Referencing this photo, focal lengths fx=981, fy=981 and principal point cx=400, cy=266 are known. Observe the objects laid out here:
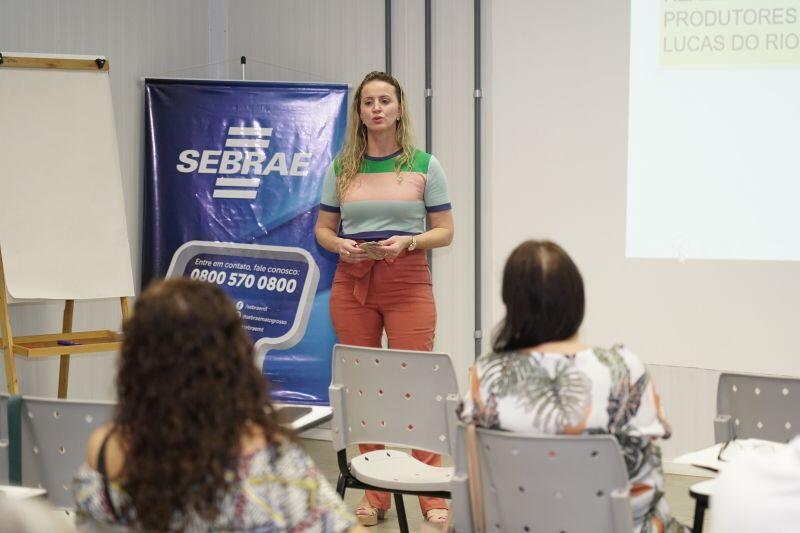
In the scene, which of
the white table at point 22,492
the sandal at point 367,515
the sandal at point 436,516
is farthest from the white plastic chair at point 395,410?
the white table at point 22,492

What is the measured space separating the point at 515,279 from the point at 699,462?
62cm

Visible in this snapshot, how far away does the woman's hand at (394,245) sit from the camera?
342cm

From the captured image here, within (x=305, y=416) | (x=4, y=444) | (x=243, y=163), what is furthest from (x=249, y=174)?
(x=4, y=444)

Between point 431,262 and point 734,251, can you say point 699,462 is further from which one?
point 431,262

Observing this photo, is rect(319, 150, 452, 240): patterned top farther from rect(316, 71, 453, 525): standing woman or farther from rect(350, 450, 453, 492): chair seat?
rect(350, 450, 453, 492): chair seat

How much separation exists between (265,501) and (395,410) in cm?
131

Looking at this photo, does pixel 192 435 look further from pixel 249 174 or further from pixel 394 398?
pixel 249 174

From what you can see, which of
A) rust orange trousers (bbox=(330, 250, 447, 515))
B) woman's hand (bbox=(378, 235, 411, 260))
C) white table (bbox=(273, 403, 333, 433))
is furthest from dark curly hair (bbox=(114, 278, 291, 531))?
rust orange trousers (bbox=(330, 250, 447, 515))

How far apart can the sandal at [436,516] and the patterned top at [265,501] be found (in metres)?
2.02

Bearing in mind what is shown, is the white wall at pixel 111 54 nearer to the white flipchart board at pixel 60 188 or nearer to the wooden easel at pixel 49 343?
the wooden easel at pixel 49 343

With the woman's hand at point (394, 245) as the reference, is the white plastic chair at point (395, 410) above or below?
below

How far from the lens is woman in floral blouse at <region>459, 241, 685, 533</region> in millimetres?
1877

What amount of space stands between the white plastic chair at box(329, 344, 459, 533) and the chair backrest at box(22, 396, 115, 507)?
88cm

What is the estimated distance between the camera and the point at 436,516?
11.6ft
